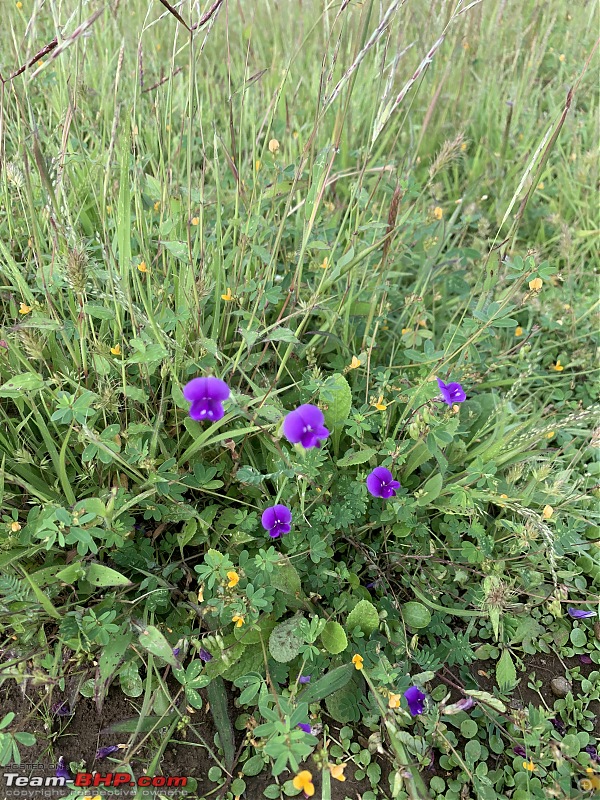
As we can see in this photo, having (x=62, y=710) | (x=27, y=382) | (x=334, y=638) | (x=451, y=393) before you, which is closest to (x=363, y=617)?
(x=334, y=638)

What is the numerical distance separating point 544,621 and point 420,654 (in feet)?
1.39

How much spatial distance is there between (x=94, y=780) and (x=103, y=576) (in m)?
0.42

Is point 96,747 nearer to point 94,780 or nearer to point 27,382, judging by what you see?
point 94,780

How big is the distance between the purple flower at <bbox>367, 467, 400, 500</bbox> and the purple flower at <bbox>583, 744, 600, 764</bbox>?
0.74 m

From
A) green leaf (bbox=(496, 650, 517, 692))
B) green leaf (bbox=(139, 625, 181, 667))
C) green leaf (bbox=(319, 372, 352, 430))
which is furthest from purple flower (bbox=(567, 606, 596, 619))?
green leaf (bbox=(139, 625, 181, 667))

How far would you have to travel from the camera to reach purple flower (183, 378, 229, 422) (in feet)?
3.39

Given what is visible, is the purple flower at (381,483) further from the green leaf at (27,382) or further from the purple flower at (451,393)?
the green leaf at (27,382)

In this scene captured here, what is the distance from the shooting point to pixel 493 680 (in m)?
1.39

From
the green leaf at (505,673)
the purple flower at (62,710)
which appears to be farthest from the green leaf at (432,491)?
the purple flower at (62,710)

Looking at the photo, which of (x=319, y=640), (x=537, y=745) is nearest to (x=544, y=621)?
(x=537, y=745)

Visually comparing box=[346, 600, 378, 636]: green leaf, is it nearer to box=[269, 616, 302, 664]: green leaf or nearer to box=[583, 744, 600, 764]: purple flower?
box=[269, 616, 302, 664]: green leaf

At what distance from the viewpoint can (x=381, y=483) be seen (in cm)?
138

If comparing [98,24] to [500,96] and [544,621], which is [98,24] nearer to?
[500,96]

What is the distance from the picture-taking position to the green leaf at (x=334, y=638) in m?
1.24
